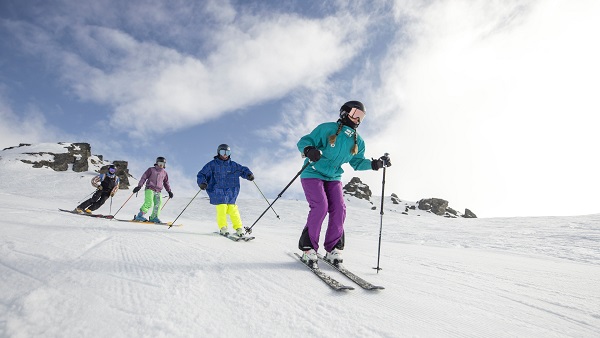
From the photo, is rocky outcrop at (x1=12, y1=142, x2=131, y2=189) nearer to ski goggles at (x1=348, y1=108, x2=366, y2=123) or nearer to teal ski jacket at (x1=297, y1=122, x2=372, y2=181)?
teal ski jacket at (x1=297, y1=122, x2=372, y2=181)

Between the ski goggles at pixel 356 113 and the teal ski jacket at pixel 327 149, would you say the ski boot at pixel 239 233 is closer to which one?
the teal ski jacket at pixel 327 149

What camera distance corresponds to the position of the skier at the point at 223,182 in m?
6.55

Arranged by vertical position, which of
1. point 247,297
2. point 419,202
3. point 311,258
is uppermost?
point 419,202

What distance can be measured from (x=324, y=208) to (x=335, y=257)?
2.04ft

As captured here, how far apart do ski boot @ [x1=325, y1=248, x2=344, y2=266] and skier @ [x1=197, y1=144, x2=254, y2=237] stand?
307cm

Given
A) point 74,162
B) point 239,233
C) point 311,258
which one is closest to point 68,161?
point 74,162

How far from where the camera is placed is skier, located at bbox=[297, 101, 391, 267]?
373 cm

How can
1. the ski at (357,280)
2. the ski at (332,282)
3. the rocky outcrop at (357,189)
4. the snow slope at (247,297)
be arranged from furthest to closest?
the rocky outcrop at (357,189) < the ski at (357,280) < the ski at (332,282) < the snow slope at (247,297)

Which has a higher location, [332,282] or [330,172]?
[330,172]

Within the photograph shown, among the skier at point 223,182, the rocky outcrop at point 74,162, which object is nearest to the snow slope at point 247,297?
the skier at point 223,182

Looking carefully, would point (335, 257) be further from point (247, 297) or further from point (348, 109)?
point (348, 109)

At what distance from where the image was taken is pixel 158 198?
9.70m

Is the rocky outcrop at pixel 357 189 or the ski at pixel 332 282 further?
the rocky outcrop at pixel 357 189

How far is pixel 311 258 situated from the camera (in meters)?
3.37
